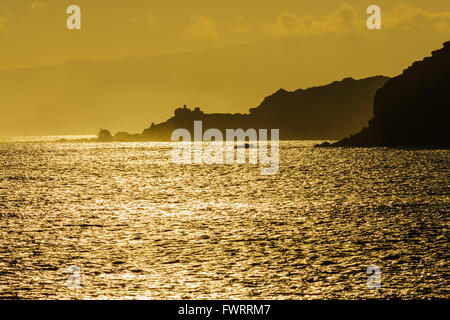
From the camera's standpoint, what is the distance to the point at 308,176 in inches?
5581

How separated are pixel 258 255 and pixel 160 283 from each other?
445 inches

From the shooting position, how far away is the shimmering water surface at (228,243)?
114 ft

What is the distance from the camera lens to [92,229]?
60.8m

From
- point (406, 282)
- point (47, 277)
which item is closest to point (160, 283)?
point (47, 277)

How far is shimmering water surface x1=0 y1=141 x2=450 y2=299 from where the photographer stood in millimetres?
34719

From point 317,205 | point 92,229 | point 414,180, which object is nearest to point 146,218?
point 92,229

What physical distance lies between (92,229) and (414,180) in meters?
79.0

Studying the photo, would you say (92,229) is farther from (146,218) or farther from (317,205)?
(317,205)

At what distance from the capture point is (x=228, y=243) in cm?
5100

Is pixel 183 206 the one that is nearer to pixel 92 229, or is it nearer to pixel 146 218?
pixel 146 218

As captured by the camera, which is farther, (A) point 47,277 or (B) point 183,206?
(B) point 183,206
